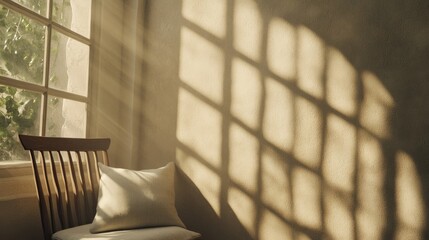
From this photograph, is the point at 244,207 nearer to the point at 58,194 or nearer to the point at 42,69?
the point at 58,194

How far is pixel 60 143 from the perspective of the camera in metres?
2.37

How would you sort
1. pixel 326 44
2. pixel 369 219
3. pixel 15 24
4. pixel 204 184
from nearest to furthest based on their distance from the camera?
pixel 15 24
pixel 369 219
pixel 326 44
pixel 204 184

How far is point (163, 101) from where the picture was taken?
3084mm

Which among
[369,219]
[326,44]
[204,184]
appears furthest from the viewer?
[204,184]

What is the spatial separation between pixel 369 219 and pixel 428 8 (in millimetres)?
1206

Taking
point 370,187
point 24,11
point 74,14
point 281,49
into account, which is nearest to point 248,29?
point 281,49

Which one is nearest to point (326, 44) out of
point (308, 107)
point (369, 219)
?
point (308, 107)

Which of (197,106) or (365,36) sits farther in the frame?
(197,106)

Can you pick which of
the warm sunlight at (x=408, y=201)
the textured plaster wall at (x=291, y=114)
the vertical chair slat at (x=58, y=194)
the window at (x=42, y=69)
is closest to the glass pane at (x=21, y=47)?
the window at (x=42, y=69)

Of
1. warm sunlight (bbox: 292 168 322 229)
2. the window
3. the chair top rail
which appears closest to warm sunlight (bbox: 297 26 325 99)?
warm sunlight (bbox: 292 168 322 229)

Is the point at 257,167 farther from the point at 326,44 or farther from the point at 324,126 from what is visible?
the point at 326,44

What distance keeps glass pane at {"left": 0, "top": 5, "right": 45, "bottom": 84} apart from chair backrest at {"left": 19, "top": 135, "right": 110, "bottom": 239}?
38cm

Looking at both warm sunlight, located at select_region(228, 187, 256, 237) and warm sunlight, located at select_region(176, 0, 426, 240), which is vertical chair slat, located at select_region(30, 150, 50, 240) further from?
warm sunlight, located at select_region(228, 187, 256, 237)

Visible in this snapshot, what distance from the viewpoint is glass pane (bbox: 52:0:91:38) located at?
2.68 meters
